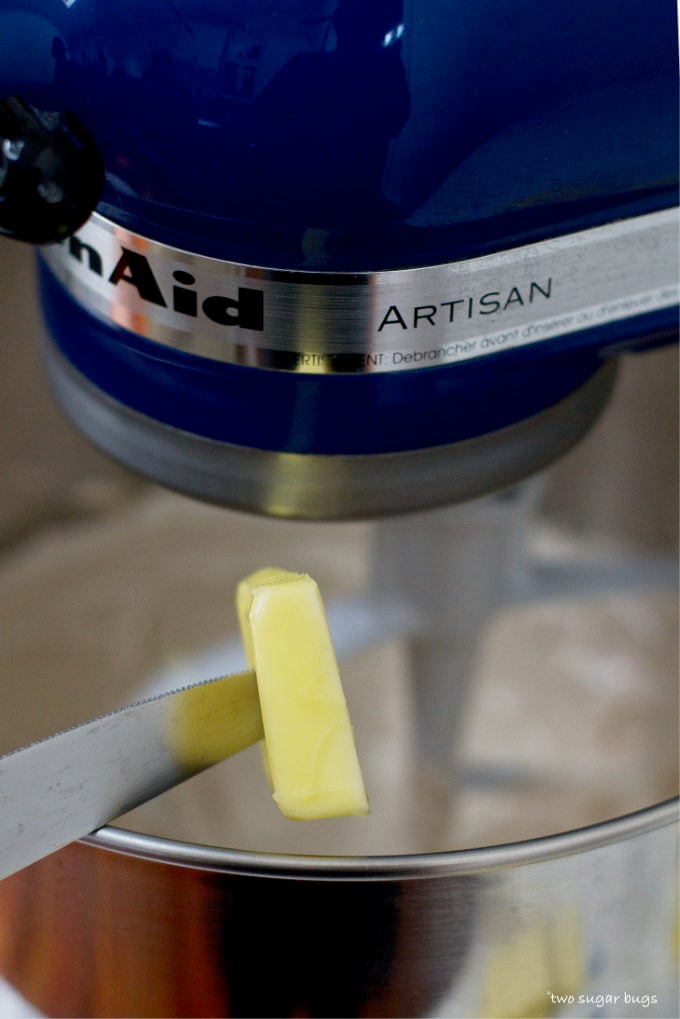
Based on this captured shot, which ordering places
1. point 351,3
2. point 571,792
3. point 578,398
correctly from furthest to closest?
1. point 571,792
2. point 578,398
3. point 351,3

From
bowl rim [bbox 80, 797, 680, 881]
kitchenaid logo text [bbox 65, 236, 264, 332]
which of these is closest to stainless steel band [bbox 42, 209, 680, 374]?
kitchenaid logo text [bbox 65, 236, 264, 332]

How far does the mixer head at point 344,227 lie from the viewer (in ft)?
1.00

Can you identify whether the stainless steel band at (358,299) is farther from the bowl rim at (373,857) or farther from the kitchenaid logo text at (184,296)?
the bowl rim at (373,857)

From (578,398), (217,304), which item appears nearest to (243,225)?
(217,304)

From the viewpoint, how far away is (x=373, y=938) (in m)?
0.33

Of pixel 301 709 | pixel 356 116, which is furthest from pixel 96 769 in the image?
pixel 356 116

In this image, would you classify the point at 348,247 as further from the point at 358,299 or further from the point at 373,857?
the point at 373,857

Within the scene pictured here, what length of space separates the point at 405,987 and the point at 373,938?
0.03 meters

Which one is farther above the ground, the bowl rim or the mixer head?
the mixer head

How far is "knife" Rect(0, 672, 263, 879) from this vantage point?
1.06ft

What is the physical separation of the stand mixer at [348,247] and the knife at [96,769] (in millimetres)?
12

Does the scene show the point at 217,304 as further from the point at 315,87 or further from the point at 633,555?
the point at 633,555

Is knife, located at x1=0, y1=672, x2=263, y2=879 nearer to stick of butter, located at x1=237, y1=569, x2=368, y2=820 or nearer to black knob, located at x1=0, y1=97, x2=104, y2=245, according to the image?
stick of butter, located at x1=237, y1=569, x2=368, y2=820

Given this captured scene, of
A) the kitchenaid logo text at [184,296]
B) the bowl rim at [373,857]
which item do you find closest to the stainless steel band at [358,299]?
the kitchenaid logo text at [184,296]
